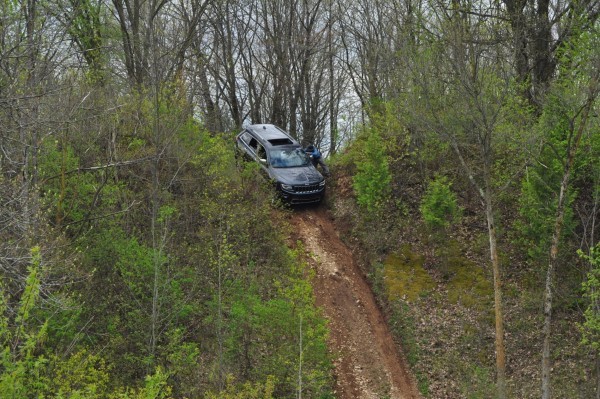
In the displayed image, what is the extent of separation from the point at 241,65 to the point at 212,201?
15588 millimetres

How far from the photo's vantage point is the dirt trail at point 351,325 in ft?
45.7

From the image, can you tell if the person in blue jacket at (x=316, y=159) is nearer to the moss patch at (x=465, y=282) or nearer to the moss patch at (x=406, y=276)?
the moss patch at (x=406, y=276)

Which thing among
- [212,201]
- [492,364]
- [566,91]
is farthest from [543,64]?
[212,201]

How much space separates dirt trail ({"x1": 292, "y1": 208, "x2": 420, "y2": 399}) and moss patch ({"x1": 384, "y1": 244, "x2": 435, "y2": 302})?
777 millimetres

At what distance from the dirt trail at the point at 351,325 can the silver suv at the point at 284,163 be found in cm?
96

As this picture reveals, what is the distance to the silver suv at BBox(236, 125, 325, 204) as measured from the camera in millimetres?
18391

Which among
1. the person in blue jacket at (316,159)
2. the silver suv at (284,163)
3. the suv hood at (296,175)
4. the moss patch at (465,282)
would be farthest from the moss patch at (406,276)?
the person in blue jacket at (316,159)

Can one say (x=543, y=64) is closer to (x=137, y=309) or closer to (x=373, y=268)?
(x=373, y=268)

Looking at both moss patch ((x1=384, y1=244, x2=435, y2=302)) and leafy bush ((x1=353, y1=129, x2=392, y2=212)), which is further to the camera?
Answer: leafy bush ((x1=353, y1=129, x2=392, y2=212))

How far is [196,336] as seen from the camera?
13703 mm

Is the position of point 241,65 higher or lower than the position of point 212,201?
higher

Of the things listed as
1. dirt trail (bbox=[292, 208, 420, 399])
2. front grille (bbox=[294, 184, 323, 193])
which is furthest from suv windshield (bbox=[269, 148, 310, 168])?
dirt trail (bbox=[292, 208, 420, 399])

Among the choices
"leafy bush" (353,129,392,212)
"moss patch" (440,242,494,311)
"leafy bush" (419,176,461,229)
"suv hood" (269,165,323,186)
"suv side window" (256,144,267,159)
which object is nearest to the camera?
"moss patch" (440,242,494,311)

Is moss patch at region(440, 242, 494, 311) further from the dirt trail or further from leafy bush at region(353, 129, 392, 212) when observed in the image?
leafy bush at region(353, 129, 392, 212)
